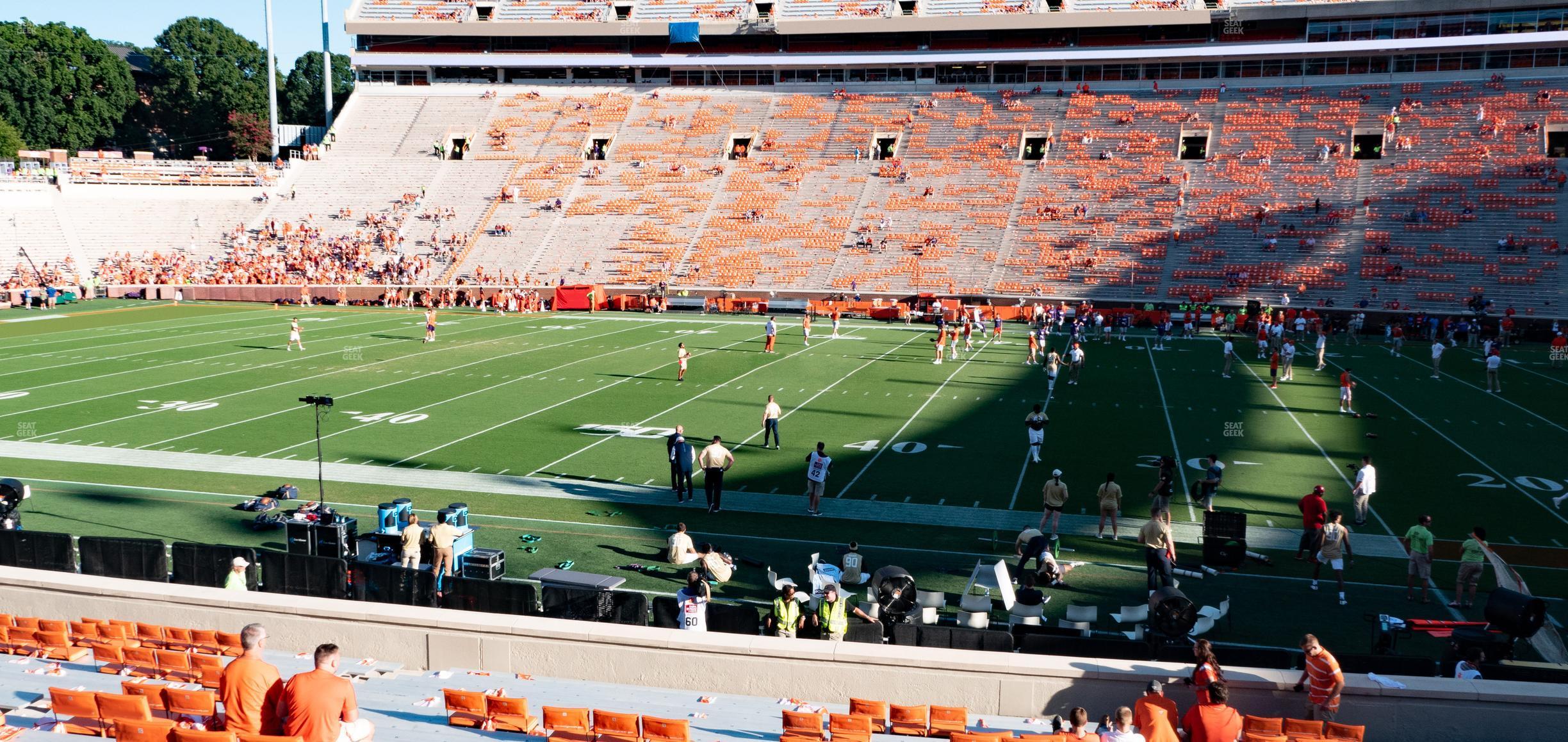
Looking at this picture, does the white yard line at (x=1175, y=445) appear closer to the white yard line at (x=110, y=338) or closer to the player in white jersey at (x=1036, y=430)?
the player in white jersey at (x=1036, y=430)

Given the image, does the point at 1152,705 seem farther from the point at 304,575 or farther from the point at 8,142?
the point at 8,142

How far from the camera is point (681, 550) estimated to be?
48.8 ft

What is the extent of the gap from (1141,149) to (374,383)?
145 feet

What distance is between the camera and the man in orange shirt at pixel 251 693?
7.58m

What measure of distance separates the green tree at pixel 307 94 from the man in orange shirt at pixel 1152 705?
101294mm

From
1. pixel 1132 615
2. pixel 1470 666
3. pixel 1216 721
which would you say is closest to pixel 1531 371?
pixel 1132 615

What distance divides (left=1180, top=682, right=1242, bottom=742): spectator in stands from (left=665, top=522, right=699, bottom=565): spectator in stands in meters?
7.94

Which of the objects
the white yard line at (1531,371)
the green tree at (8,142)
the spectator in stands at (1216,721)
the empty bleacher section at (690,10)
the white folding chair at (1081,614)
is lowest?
the white folding chair at (1081,614)

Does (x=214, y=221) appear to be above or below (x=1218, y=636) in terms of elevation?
above

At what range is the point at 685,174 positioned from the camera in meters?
63.9

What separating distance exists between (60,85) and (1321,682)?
10208 centimetres

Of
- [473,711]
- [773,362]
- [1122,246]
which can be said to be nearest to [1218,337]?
[1122,246]

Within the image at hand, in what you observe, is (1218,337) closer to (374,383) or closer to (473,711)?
(374,383)

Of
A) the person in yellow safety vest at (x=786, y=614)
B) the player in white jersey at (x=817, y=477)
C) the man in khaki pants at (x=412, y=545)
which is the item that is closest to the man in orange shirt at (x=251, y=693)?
the person in yellow safety vest at (x=786, y=614)
